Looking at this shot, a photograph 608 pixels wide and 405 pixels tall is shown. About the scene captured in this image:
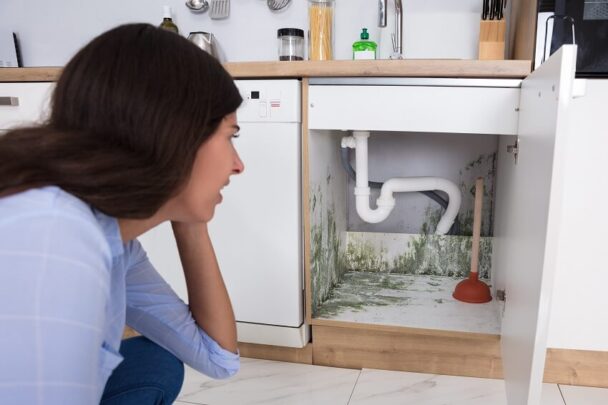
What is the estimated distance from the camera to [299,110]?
4.27 feet

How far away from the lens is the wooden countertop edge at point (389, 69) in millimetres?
1177

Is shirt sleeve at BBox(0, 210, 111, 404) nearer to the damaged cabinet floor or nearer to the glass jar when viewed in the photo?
the damaged cabinet floor

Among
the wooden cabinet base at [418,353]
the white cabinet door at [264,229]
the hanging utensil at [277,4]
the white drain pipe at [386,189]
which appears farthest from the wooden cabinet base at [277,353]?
the hanging utensil at [277,4]

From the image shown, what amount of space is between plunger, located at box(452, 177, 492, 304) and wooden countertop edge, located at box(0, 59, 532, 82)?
1.34ft

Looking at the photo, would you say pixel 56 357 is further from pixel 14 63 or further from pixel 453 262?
pixel 14 63

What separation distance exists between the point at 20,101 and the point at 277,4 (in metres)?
0.88

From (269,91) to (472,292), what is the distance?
0.83m

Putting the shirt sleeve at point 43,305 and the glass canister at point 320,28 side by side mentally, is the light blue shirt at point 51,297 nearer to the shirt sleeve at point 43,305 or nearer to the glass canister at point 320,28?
the shirt sleeve at point 43,305


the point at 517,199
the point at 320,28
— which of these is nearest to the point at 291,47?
the point at 320,28

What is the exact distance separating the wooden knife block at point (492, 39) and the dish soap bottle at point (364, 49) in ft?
1.04

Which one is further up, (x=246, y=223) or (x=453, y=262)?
(x=246, y=223)

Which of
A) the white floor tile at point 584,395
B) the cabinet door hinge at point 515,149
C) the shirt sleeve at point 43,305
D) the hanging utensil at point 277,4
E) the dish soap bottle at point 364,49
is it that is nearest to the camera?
the shirt sleeve at point 43,305

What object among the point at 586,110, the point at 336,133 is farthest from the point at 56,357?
the point at 336,133

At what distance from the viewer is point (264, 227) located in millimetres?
1364
